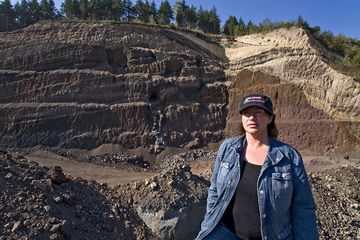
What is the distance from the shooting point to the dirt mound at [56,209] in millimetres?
5711

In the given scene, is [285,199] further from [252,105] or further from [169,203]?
[169,203]

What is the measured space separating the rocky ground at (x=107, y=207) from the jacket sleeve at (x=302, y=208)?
4015mm

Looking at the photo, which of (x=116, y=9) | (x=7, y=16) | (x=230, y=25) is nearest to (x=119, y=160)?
(x=116, y=9)

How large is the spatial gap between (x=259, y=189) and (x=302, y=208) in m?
0.30

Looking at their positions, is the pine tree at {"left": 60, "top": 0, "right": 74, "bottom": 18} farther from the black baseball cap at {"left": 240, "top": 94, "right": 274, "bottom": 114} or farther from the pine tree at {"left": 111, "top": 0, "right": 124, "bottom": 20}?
the black baseball cap at {"left": 240, "top": 94, "right": 274, "bottom": 114}

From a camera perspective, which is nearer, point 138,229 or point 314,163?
point 138,229

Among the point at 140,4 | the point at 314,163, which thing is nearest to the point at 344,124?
the point at 314,163

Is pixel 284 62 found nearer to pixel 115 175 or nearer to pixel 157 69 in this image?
pixel 157 69

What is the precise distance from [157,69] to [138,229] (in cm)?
1368

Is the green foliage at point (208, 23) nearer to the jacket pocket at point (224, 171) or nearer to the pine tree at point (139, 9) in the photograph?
the pine tree at point (139, 9)

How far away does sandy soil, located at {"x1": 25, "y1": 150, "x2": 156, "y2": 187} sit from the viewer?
12572mm

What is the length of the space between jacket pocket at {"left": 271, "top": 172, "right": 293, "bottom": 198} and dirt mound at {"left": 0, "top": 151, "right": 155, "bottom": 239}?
3.99m

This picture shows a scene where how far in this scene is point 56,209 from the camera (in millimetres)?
6348

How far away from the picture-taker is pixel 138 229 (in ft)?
23.8
